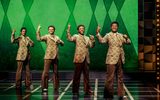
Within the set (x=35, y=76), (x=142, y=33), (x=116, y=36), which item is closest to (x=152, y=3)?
(x=142, y=33)

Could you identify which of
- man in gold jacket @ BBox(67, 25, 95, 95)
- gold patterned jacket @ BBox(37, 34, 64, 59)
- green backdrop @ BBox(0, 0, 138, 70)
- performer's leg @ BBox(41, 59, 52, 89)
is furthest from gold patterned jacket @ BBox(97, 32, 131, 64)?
green backdrop @ BBox(0, 0, 138, 70)

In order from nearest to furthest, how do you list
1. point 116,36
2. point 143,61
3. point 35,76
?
1. point 116,36
2. point 35,76
3. point 143,61

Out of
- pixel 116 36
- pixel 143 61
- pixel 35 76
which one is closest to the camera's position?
pixel 116 36

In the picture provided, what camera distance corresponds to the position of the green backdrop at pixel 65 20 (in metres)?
16.3

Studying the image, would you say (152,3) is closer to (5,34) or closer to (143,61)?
(143,61)

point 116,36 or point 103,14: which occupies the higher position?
point 103,14

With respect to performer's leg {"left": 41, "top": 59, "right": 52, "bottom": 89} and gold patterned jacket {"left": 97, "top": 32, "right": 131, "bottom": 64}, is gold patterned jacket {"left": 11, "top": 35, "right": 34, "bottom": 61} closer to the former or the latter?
performer's leg {"left": 41, "top": 59, "right": 52, "bottom": 89}

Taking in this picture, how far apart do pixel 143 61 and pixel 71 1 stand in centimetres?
331

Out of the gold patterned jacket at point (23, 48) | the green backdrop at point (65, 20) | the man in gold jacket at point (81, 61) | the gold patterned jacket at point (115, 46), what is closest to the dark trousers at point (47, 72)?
the man in gold jacket at point (81, 61)

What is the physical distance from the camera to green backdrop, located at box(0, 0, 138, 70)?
53.6 feet

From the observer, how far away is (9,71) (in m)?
15.7

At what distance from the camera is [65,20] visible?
16562mm

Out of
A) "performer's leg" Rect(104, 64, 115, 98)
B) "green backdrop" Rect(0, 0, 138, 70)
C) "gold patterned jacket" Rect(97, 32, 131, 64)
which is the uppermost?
"green backdrop" Rect(0, 0, 138, 70)

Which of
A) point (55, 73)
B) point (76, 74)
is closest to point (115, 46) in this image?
point (76, 74)
